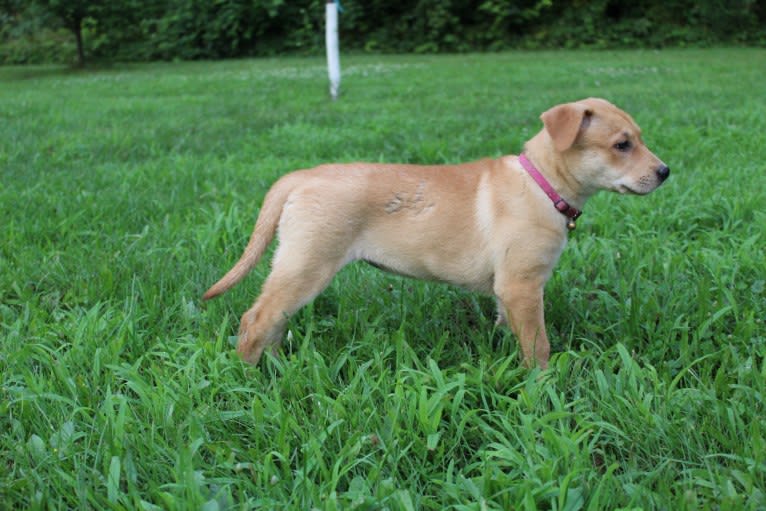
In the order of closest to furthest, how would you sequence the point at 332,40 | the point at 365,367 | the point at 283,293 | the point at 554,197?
the point at 365,367
the point at 283,293
the point at 554,197
the point at 332,40

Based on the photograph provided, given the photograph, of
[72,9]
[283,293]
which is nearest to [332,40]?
[283,293]

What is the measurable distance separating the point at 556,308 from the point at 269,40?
1000 inches

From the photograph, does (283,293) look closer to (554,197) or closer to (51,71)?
(554,197)

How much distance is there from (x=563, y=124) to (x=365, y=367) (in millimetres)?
1360

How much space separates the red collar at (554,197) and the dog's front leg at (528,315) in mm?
345

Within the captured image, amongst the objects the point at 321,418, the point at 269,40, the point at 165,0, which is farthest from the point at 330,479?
the point at 165,0

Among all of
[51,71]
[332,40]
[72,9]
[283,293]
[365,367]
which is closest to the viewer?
[365,367]

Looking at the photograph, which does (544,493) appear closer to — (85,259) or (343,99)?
(85,259)

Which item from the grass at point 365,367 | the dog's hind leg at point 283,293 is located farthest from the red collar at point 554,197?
the dog's hind leg at point 283,293

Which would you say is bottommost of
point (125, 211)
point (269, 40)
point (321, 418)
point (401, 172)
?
point (269, 40)

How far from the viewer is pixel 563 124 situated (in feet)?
10.2

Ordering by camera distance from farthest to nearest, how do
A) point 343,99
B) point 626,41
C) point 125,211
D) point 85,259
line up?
1. point 626,41
2. point 343,99
3. point 125,211
4. point 85,259

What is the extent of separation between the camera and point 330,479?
2.29m

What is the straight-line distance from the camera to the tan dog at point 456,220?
311 centimetres
